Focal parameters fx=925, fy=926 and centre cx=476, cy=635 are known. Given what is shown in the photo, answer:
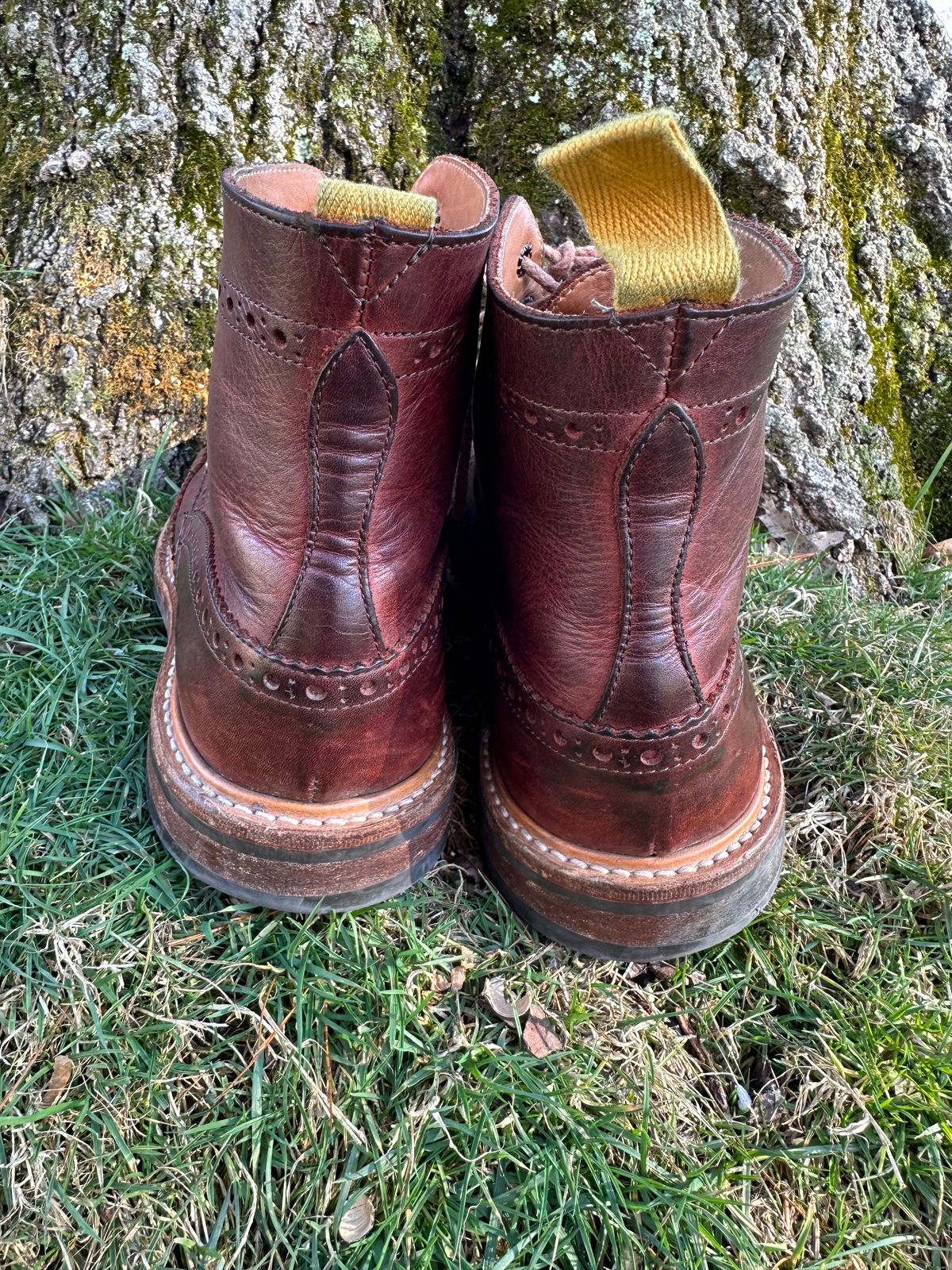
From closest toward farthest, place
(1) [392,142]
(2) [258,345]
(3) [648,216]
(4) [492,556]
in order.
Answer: (3) [648,216] → (2) [258,345] → (4) [492,556] → (1) [392,142]

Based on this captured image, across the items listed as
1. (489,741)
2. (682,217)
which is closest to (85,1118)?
(489,741)

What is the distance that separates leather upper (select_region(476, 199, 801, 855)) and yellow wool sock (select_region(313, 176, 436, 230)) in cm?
19

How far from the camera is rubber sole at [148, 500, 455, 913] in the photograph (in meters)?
1.36

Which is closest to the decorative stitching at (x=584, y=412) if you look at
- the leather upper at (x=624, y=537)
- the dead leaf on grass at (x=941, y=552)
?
the leather upper at (x=624, y=537)

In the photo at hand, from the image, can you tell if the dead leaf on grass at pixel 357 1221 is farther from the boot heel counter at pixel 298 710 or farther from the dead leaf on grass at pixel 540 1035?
the boot heel counter at pixel 298 710

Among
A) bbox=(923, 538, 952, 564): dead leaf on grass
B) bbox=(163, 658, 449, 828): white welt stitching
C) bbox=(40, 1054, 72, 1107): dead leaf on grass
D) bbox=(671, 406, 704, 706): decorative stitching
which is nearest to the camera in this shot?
bbox=(671, 406, 704, 706): decorative stitching

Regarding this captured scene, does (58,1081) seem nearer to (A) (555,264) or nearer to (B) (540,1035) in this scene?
(B) (540,1035)

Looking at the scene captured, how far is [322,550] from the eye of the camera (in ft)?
4.09

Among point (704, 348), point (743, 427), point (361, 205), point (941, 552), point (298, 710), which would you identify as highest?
point (361, 205)

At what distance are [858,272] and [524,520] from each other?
152 centimetres

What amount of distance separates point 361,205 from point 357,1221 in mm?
1275

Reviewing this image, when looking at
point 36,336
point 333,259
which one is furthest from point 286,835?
point 36,336

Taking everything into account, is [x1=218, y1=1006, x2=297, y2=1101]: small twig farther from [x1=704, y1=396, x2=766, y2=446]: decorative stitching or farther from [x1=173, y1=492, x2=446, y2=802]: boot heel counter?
[x1=704, y1=396, x2=766, y2=446]: decorative stitching

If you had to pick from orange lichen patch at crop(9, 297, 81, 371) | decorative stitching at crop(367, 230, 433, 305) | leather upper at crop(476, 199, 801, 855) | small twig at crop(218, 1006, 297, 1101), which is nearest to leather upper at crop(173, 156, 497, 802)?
decorative stitching at crop(367, 230, 433, 305)
